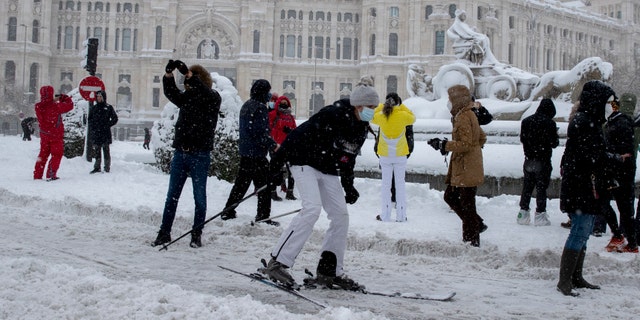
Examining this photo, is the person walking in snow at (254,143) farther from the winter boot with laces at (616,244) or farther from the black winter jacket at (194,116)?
the winter boot with laces at (616,244)

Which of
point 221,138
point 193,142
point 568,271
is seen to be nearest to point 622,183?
point 568,271

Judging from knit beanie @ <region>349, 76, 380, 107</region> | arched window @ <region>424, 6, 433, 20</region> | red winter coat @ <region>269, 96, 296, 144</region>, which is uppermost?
arched window @ <region>424, 6, 433, 20</region>

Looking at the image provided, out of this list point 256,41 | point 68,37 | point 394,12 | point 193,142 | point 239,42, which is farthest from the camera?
point 68,37

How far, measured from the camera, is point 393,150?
29.7 ft

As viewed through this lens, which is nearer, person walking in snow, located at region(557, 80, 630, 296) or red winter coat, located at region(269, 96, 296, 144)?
person walking in snow, located at region(557, 80, 630, 296)

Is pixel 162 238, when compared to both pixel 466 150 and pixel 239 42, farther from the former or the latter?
pixel 239 42

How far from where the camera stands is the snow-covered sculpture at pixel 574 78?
45.7 ft

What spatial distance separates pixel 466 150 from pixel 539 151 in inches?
80.0

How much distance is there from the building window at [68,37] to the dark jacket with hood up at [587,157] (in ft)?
218

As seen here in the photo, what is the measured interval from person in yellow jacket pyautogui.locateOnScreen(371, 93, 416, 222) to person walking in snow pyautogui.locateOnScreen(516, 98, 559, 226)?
158cm

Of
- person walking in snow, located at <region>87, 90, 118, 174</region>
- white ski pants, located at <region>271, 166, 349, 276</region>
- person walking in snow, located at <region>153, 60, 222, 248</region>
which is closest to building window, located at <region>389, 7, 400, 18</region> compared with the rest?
person walking in snow, located at <region>87, 90, 118, 174</region>

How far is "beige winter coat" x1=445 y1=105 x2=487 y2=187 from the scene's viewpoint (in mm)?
7312

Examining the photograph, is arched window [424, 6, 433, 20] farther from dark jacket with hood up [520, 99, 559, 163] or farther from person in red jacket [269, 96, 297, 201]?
dark jacket with hood up [520, 99, 559, 163]

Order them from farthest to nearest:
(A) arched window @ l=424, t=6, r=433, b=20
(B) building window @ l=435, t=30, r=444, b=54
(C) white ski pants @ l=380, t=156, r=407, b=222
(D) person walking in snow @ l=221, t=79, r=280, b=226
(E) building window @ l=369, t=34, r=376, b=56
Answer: (E) building window @ l=369, t=34, r=376, b=56, (A) arched window @ l=424, t=6, r=433, b=20, (B) building window @ l=435, t=30, r=444, b=54, (C) white ski pants @ l=380, t=156, r=407, b=222, (D) person walking in snow @ l=221, t=79, r=280, b=226
